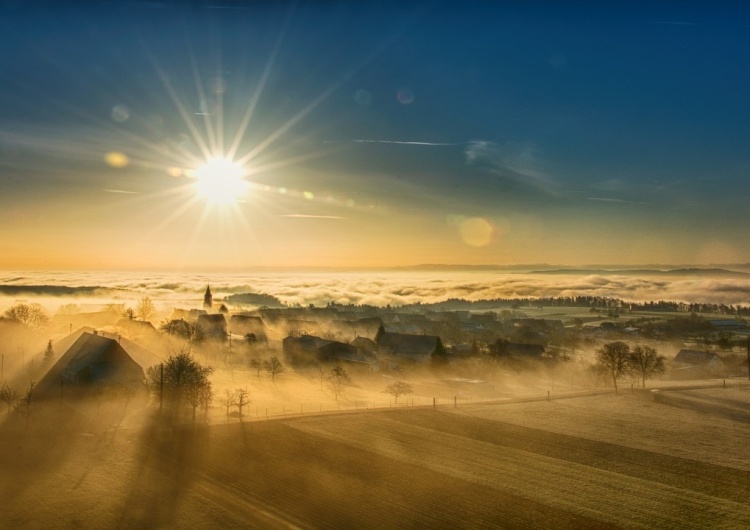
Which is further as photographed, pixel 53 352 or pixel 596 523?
pixel 53 352

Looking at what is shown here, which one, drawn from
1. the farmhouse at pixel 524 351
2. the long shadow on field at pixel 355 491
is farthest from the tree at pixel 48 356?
the farmhouse at pixel 524 351

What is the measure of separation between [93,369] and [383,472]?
33.9 metres

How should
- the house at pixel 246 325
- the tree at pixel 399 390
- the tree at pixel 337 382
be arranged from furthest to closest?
the house at pixel 246 325, the tree at pixel 337 382, the tree at pixel 399 390

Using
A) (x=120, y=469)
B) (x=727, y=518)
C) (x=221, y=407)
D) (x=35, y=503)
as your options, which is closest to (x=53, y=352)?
(x=221, y=407)

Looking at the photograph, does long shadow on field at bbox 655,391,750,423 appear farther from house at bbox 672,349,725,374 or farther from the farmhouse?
house at bbox 672,349,725,374

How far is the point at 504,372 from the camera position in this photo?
81.6 meters

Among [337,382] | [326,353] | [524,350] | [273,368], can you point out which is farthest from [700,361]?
[273,368]

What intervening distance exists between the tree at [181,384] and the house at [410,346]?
39467mm

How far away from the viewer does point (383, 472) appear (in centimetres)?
3278

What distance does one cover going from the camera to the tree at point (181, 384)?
47.4 metres

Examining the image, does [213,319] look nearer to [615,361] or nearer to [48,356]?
[48,356]

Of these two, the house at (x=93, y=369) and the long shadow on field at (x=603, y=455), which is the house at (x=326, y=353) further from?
the long shadow on field at (x=603, y=455)

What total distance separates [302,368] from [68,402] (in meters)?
34.1

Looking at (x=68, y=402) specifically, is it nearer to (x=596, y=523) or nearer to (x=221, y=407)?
(x=221, y=407)
